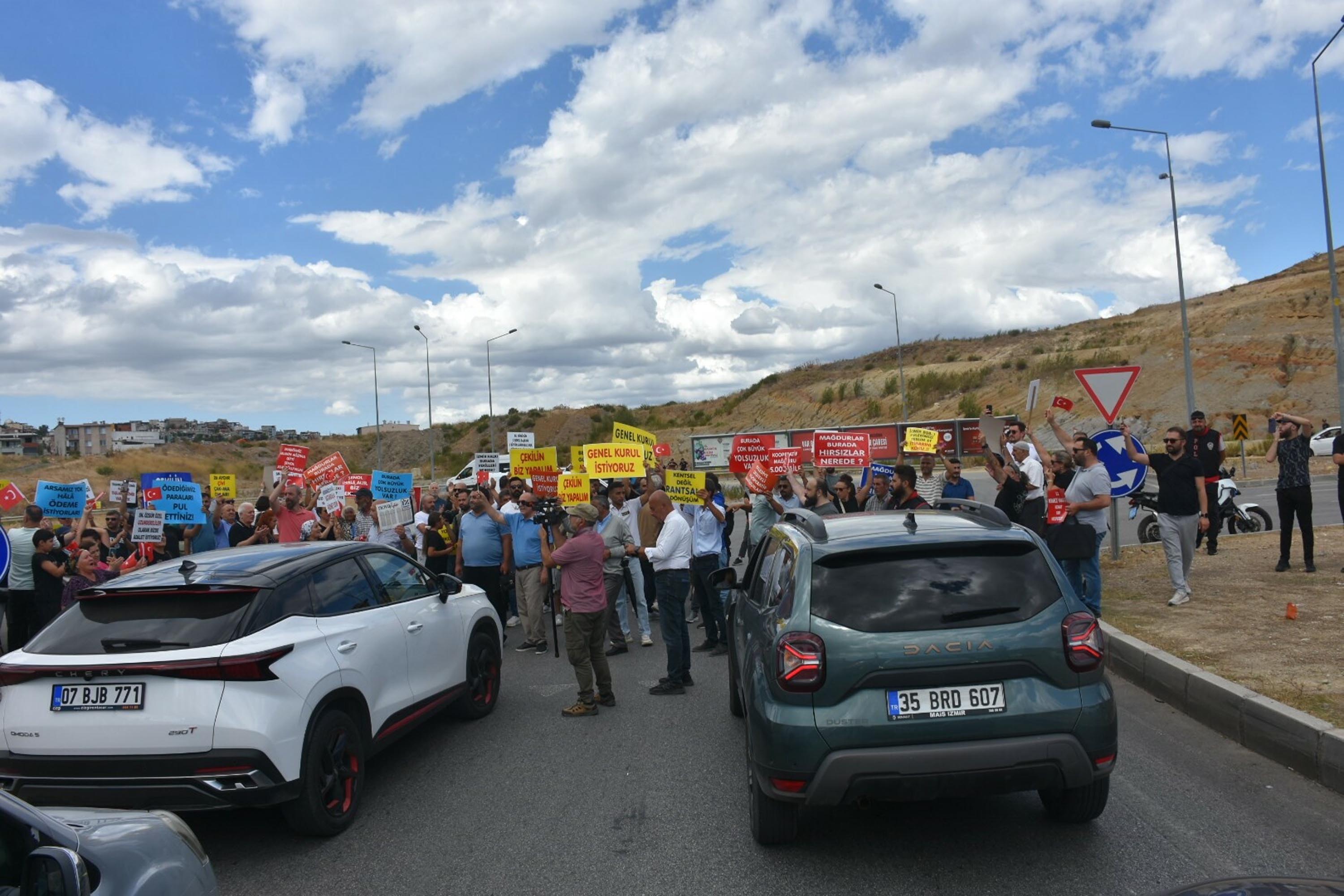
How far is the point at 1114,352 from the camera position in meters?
62.1

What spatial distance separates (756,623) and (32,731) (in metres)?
3.79

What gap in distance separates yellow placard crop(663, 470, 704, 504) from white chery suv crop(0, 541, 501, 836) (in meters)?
5.19

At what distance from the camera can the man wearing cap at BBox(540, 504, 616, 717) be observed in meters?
7.62

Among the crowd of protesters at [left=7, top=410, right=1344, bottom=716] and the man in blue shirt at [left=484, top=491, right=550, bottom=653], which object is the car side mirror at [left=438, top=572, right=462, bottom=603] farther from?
the man in blue shirt at [left=484, top=491, right=550, bottom=653]

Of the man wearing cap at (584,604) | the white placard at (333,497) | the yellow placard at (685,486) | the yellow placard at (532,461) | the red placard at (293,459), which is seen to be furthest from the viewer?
the yellow placard at (532,461)

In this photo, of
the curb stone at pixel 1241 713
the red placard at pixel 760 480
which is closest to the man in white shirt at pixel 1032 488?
the curb stone at pixel 1241 713

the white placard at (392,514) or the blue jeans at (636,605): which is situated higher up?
the white placard at (392,514)

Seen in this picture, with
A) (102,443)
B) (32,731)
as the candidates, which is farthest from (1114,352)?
(102,443)

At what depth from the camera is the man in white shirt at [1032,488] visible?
9.95m

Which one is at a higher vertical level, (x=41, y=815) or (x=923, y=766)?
(x=41, y=815)

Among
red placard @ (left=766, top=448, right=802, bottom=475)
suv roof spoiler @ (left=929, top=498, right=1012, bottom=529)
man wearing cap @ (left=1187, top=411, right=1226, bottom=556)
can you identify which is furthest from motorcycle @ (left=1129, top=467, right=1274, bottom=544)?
suv roof spoiler @ (left=929, top=498, right=1012, bottom=529)

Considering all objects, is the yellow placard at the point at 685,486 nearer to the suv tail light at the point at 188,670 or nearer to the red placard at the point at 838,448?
the suv tail light at the point at 188,670

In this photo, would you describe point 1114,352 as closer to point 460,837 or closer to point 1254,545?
point 1254,545

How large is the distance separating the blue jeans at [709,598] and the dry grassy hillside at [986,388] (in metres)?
48.2
